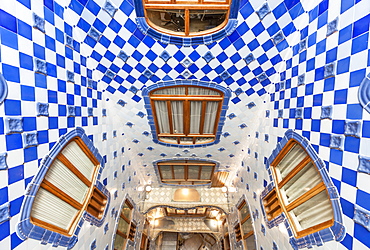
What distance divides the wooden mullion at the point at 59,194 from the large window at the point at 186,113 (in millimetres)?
2200

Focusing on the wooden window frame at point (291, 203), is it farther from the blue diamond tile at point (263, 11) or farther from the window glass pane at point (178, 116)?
the window glass pane at point (178, 116)

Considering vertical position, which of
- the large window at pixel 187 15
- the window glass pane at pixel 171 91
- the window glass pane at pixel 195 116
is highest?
the large window at pixel 187 15

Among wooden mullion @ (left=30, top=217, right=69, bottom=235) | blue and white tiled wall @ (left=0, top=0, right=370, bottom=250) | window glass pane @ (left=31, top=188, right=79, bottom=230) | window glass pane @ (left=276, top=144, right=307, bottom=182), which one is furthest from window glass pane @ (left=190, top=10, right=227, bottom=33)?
wooden mullion @ (left=30, top=217, right=69, bottom=235)

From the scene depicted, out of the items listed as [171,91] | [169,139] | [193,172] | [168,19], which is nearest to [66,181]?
[171,91]

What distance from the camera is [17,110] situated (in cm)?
178

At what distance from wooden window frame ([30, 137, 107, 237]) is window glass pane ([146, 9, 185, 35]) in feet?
7.29

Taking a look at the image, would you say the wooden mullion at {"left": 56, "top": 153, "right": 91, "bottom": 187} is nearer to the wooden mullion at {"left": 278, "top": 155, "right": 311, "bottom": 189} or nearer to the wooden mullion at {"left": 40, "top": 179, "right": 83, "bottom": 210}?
the wooden mullion at {"left": 40, "top": 179, "right": 83, "bottom": 210}

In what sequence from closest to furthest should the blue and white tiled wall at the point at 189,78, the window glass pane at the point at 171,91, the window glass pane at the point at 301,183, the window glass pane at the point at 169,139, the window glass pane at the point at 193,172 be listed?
the blue and white tiled wall at the point at 189,78 → the window glass pane at the point at 301,183 → the window glass pane at the point at 171,91 → the window glass pane at the point at 169,139 → the window glass pane at the point at 193,172

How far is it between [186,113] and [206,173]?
3.38 metres

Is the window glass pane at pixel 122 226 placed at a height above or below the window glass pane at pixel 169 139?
below

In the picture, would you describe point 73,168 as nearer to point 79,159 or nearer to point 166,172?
point 79,159

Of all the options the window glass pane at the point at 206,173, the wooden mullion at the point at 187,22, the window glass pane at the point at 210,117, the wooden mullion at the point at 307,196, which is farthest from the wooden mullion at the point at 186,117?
the wooden mullion at the point at 307,196

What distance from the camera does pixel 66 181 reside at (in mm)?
2592

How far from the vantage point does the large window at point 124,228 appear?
182 inches
